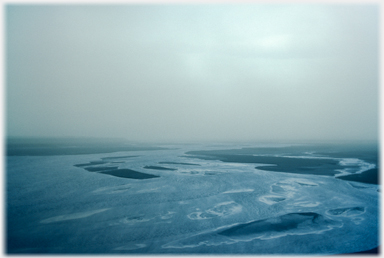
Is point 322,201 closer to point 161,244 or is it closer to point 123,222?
point 161,244

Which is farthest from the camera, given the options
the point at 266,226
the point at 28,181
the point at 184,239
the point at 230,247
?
the point at 28,181

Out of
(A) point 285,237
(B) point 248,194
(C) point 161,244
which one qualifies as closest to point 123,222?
(C) point 161,244

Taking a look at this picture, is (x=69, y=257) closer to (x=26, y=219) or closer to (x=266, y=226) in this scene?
(x=26, y=219)

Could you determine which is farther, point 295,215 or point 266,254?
point 295,215

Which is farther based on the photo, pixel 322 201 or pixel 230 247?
pixel 322 201

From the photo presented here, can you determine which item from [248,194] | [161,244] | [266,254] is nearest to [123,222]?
[161,244]

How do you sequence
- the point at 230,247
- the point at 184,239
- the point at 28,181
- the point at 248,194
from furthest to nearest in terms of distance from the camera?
the point at 28,181
the point at 248,194
the point at 184,239
the point at 230,247

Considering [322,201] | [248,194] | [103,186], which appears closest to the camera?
[322,201]

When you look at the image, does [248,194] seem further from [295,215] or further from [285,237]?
[285,237]

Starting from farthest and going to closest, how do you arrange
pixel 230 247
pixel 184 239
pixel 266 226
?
pixel 266 226 < pixel 184 239 < pixel 230 247
